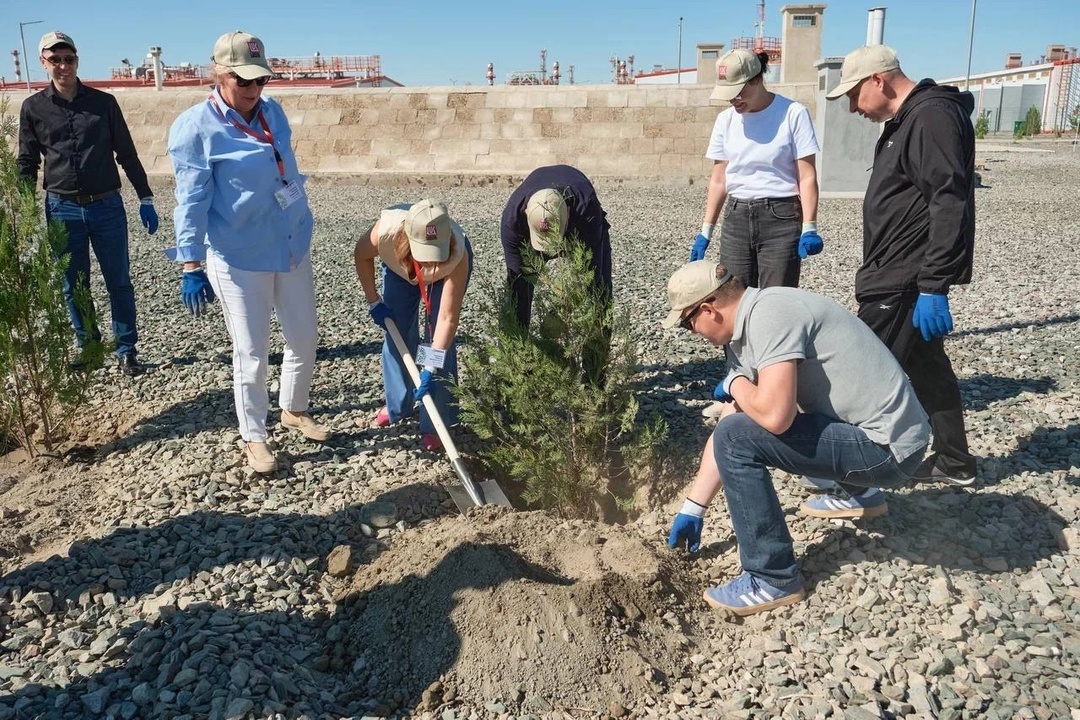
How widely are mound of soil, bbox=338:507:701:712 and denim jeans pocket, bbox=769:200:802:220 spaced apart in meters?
1.93

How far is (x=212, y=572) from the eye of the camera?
330 centimetres

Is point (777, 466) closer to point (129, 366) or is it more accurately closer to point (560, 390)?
point (560, 390)

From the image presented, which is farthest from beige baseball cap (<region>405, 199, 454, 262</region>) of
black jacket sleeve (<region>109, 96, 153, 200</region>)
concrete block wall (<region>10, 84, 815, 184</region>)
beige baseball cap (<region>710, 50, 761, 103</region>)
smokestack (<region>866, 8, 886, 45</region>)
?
concrete block wall (<region>10, 84, 815, 184</region>)

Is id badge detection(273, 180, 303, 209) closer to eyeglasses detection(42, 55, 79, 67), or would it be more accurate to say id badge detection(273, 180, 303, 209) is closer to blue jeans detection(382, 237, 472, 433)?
blue jeans detection(382, 237, 472, 433)

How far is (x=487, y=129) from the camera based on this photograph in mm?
16656

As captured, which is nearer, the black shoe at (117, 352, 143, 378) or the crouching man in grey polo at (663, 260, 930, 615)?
the crouching man in grey polo at (663, 260, 930, 615)

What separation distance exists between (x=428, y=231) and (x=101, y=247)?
2760 millimetres

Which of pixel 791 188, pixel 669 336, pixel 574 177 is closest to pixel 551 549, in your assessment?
pixel 574 177

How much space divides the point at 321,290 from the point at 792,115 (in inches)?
189

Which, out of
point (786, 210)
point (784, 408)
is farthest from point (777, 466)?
point (786, 210)

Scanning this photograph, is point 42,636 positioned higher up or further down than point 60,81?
further down

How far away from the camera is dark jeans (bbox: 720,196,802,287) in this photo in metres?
4.35

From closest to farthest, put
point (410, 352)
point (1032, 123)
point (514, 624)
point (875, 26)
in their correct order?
point (514, 624) → point (410, 352) → point (875, 26) → point (1032, 123)

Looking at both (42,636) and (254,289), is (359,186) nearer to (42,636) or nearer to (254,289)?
(254,289)
